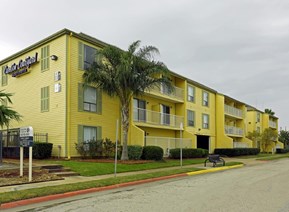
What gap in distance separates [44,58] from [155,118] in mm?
11362

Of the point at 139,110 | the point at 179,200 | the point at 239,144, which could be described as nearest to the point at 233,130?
the point at 239,144

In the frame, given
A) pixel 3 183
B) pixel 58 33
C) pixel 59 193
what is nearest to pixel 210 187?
pixel 59 193

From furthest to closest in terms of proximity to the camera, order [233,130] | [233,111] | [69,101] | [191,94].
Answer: [233,111]
[233,130]
[191,94]
[69,101]

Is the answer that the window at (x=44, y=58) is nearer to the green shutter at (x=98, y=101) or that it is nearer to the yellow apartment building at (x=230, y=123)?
the green shutter at (x=98, y=101)

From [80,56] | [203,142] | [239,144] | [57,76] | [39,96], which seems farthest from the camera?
[239,144]

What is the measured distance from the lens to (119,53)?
21.8 metres

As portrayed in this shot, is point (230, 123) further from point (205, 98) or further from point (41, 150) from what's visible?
point (41, 150)

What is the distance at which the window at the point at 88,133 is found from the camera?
75.4ft

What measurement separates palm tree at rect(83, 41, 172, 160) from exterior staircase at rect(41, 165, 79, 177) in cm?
676

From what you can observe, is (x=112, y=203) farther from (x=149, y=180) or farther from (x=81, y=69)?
(x=81, y=69)

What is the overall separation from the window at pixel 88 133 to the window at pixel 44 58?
5475 millimetres

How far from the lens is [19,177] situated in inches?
527

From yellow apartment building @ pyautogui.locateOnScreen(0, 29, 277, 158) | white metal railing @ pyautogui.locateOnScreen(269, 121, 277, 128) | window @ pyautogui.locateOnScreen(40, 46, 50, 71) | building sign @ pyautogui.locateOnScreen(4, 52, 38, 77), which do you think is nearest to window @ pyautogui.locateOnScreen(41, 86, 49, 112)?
yellow apartment building @ pyautogui.locateOnScreen(0, 29, 277, 158)

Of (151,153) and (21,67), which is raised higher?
(21,67)
